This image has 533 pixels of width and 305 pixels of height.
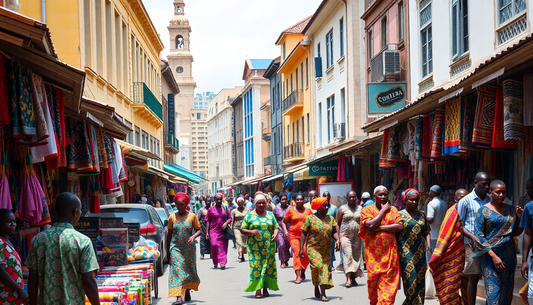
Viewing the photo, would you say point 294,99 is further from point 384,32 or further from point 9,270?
point 9,270

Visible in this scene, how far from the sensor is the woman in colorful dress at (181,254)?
10852 millimetres

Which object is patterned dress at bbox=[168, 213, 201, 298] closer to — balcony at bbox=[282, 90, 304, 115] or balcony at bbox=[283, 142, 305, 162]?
balcony at bbox=[283, 142, 305, 162]

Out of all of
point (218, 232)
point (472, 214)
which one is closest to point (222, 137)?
point (218, 232)

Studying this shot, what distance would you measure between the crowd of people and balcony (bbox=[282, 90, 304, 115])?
2046 cm

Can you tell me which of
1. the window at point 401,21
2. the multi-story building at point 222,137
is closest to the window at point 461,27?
the window at point 401,21

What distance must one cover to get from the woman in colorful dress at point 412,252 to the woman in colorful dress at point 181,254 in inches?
145

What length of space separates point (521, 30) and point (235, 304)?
6884mm

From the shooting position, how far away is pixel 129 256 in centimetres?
1008

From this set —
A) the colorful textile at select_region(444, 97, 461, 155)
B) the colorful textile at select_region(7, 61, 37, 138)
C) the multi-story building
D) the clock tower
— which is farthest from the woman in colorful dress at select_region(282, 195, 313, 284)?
the clock tower

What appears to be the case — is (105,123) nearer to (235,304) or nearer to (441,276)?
(235,304)

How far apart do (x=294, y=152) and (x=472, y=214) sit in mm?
28436

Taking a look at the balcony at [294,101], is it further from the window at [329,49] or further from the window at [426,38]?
the window at [426,38]

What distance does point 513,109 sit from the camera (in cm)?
909

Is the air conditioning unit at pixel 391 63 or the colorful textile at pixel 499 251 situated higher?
the air conditioning unit at pixel 391 63
